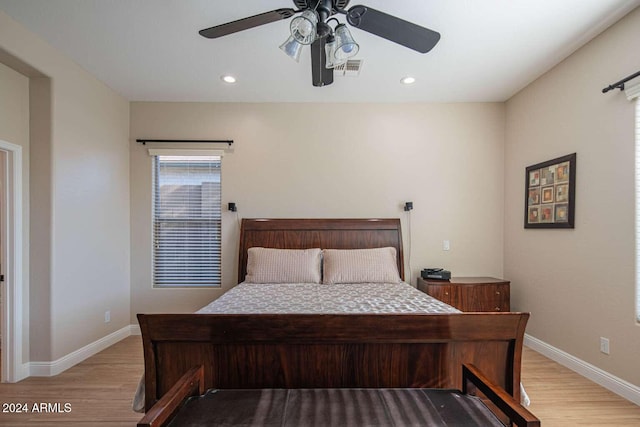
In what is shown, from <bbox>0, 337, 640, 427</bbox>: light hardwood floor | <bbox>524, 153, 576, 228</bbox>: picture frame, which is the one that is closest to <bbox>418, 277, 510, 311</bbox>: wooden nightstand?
<bbox>0, 337, 640, 427</bbox>: light hardwood floor

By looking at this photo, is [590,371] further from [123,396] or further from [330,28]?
[123,396]

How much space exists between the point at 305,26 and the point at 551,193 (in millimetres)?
2802

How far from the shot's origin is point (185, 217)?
3637 millimetres

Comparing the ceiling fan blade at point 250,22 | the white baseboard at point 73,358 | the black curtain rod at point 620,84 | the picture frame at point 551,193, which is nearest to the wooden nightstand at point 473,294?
the picture frame at point 551,193

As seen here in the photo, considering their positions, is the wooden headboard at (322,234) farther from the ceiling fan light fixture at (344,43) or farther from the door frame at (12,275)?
the ceiling fan light fixture at (344,43)

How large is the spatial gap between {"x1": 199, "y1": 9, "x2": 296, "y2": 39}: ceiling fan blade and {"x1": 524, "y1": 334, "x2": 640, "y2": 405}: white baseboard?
337 centimetres

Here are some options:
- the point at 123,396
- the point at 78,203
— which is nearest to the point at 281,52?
the point at 78,203

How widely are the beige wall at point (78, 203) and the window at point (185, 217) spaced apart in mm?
A: 361

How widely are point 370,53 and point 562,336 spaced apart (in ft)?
10.2

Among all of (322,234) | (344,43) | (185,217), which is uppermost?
(344,43)

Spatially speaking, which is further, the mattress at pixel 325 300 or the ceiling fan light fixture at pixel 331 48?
the mattress at pixel 325 300

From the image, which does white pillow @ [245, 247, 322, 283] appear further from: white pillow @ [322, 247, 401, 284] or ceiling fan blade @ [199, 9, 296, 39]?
ceiling fan blade @ [199, 9, 296, 39]

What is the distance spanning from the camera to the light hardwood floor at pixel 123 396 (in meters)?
1.96

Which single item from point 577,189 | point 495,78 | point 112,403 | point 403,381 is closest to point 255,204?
point 112,403
